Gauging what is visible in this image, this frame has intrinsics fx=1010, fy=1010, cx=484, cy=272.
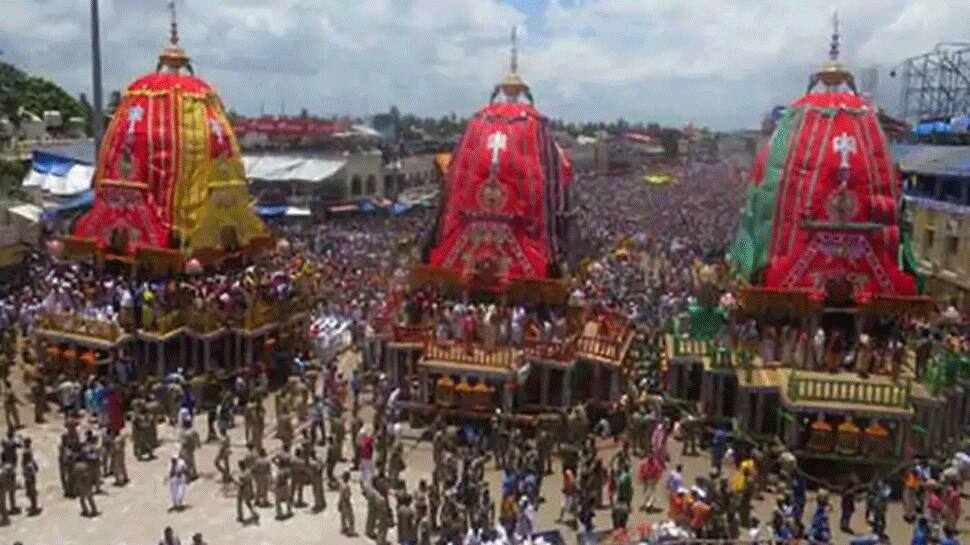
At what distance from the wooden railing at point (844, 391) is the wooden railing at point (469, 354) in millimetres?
5593

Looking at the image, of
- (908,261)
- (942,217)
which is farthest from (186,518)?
(942,217)

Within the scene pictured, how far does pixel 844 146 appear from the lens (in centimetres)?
2070

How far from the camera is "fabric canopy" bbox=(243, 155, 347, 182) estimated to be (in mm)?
51594

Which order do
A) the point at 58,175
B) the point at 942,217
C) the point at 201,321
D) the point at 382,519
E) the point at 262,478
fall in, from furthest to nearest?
the point at 58,175 → the point at 942,217 → the point at 201,321 → the point at 262,478 → the point at 382,519

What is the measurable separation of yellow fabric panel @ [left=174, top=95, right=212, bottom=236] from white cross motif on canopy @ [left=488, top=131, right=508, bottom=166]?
7.07m

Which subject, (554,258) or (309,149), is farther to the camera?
(309,149)

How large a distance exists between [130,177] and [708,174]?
8829cm

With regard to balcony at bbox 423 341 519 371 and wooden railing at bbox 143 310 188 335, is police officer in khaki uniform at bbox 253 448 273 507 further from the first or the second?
wooden railing at bbox 143 310 188 335

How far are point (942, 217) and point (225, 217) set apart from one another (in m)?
21.8

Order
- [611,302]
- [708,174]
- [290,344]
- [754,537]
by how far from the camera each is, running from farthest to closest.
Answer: [708,174], [611,302], [290,344], [754,537]

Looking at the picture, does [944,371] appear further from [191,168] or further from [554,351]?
[191,168]

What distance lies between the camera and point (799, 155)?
2098 cm

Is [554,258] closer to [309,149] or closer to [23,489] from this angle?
[23,489]

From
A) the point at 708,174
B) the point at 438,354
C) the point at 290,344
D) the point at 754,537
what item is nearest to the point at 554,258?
the point at 438,354
